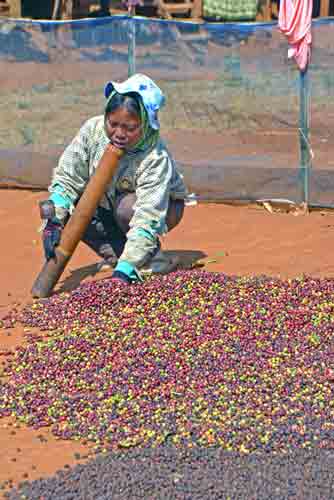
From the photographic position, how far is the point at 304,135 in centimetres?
811

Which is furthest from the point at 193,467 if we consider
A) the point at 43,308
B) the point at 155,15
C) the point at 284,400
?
the point at 155,15

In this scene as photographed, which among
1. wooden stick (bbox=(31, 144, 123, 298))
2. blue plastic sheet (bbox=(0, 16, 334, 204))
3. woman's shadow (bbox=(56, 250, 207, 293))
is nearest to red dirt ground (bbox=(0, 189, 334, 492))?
woman's shadow (bbox=(56, 250, 207, 293))

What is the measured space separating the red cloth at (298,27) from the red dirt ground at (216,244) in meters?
1.26

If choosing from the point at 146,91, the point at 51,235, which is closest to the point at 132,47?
the point at 146,91

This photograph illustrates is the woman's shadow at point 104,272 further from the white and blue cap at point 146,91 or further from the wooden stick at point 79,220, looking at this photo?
the white and blue cap at point 146,91

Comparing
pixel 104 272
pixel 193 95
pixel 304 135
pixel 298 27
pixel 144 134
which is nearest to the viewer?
pixel 144 134

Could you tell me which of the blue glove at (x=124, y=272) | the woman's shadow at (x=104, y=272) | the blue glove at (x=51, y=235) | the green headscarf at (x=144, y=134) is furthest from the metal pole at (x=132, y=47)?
the blue glove at (x=124, y=272)

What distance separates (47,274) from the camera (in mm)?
6043

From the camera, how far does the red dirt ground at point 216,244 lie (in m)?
6.47

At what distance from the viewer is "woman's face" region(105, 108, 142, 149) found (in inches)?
228

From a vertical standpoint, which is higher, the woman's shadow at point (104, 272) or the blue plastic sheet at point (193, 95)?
the blue plastic sheet at point (193, 95)

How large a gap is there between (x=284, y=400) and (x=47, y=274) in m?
2.11

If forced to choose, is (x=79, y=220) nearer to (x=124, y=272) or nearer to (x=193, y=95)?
(x=124, y=272)

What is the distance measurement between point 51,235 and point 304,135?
2852 millimetres
